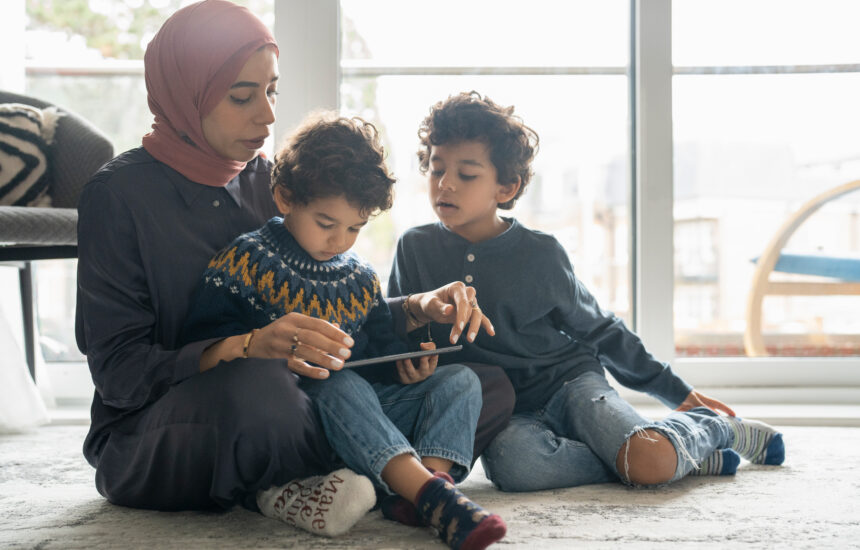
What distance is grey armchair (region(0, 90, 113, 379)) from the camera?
4.98ft

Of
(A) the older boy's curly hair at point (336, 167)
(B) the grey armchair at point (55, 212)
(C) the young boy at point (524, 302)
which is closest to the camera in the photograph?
(A) the older boy's curly hair at point (336, 167)

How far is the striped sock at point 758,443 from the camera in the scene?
1439 millimetres

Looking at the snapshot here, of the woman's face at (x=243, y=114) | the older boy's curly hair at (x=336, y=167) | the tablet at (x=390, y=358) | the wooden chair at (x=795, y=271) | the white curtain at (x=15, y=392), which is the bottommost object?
the white curtain at (x=15, y=392)

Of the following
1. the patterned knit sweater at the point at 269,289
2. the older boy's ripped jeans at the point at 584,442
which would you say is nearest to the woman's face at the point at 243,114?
the patterned knit sweater at the point at 269,289

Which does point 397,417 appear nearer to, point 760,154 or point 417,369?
point 417,369

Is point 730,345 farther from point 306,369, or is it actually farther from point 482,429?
point 306,369

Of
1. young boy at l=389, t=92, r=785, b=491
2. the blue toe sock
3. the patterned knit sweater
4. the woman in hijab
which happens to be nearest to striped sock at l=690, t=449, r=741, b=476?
young boy at l=389, t=92, r=785, b=491

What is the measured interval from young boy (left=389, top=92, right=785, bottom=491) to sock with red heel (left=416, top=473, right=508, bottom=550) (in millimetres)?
369

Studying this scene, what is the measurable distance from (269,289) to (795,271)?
1613mm

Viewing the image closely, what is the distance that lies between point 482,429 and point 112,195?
27.4 inches

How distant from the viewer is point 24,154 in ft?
5.63

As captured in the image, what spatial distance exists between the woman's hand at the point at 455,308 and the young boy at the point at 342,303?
0.06m

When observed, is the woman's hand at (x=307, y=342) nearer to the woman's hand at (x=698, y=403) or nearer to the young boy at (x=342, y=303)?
the young boy at (x=342, y=303)

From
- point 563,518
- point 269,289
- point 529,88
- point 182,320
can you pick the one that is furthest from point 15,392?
point 529,88
